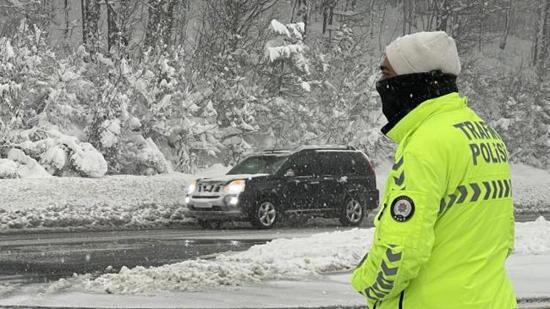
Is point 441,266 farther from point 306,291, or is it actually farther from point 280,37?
point 280,37

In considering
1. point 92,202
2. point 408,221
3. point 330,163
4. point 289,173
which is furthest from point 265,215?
point 408,221

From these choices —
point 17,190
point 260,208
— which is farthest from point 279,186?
point 17,190

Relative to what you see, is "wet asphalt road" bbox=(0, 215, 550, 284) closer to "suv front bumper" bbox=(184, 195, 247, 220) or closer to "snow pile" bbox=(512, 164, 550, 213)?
"suv front bumper" bbox=(184, 195, 247, 220)

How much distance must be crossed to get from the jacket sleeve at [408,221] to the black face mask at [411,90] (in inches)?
10.0

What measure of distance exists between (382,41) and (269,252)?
180 feet

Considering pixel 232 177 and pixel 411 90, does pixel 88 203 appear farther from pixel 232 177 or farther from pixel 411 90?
pixel 411 90

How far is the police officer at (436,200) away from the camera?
303cm

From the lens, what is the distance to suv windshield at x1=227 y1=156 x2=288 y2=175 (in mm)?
20109

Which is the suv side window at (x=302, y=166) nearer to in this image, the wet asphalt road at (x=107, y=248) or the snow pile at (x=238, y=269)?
the wet asphalt road at (x=107, y=248)

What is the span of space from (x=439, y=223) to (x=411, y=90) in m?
0.50

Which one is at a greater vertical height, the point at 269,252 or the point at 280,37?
the point at 280,37

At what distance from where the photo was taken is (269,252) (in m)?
12.5

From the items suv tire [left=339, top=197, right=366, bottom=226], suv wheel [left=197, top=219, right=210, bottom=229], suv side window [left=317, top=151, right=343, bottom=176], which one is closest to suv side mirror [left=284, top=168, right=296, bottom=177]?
suv side window [left=317, top=151, right=343, bottom=176]

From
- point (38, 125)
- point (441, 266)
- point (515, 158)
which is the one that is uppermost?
point (441, 266)
